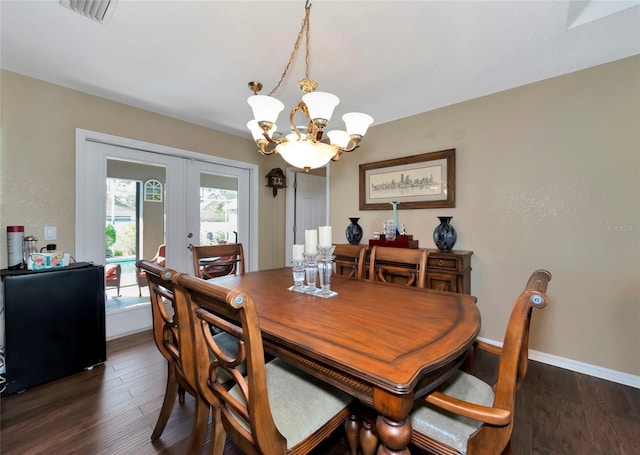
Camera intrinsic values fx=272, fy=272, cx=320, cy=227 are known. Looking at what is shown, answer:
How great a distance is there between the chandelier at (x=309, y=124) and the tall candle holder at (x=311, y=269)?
0.63 meters

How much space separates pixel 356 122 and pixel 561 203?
6.28 feet

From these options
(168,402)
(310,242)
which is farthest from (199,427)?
(310,242)

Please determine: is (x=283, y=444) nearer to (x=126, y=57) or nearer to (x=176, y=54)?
(x=176, y=54)

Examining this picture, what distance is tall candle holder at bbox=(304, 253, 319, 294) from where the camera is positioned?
1574 millimetres

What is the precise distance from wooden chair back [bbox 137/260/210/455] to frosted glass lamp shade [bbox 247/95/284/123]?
939 millimetres

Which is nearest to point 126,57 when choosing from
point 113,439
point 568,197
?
point 113,439

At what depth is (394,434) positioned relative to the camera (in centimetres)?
80

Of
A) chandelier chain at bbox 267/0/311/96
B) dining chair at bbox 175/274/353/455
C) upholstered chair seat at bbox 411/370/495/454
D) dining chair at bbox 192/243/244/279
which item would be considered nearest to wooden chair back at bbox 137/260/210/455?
dining chair at bbox 175/274/353/455

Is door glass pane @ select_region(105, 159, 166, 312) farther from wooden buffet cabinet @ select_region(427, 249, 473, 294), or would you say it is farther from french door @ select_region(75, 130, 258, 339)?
wooden buffet cabinet @ select_region(427, 249, 473, 294)

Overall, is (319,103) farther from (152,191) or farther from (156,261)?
(156,261)

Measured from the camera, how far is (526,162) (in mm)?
2400

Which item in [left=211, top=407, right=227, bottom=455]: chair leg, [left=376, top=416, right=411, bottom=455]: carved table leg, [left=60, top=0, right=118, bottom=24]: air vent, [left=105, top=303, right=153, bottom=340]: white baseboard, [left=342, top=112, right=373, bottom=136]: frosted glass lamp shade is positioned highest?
[left=60, top=0, right=118, bottom=24]: air vent

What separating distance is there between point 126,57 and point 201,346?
2.26 m

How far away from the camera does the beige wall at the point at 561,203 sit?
79.5 inches
